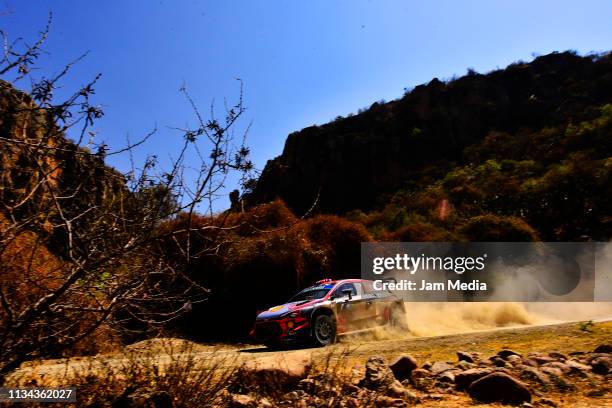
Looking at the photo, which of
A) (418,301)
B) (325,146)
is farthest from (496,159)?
(418,301)

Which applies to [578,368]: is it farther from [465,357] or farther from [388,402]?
[388,402]

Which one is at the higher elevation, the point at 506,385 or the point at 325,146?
the point at 325,146

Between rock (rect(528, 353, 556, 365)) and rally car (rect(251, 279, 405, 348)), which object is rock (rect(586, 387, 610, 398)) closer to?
rock (rect(528, 353, 556, 365))

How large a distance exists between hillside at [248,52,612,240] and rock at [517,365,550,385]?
78.8 feet

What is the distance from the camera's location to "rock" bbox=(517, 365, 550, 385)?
613 cm

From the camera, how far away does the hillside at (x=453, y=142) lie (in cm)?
3681

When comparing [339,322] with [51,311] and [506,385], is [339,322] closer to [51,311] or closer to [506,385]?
[506,385]

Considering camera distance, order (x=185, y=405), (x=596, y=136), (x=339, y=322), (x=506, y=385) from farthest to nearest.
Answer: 1. (x=596, y=136)
2. (x=339, y=322)
3. (x=506, y=385)
4. (x=185, y=405)

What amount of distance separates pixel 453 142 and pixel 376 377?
52.9 meters

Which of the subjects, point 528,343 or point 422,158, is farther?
point 422,158

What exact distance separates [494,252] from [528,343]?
43.8ft

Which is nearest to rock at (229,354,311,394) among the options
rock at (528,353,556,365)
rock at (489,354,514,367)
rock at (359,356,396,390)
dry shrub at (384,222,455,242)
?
rock at (359,356,396,390)

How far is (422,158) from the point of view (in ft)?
179

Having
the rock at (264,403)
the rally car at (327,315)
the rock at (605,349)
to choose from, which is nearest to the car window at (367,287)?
the rally car at (327,315)
